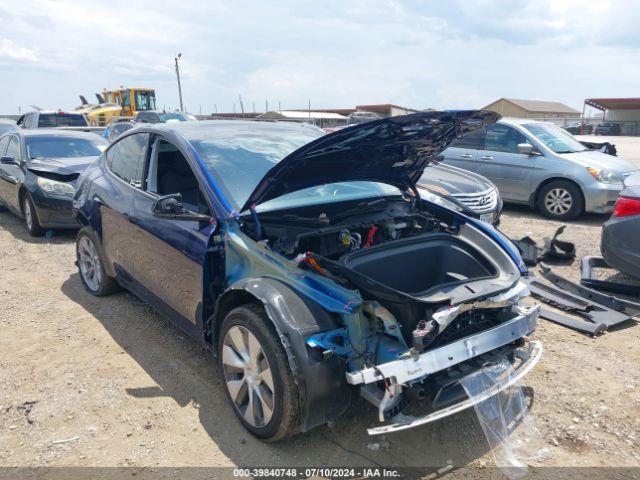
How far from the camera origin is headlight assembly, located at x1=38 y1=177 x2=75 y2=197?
704 centimetres

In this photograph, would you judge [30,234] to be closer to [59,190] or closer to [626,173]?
[59,190]

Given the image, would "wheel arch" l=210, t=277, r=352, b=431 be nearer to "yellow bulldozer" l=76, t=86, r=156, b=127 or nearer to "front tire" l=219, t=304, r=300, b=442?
"front tire" l=219, t=304, r=300, b=442

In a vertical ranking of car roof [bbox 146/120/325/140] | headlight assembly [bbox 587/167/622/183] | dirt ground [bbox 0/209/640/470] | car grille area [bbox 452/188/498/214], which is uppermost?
car roof [bbox 146/120/325/140]

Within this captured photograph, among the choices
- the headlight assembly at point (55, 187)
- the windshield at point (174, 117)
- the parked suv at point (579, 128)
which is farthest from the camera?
the parked suv at point (579, 128)

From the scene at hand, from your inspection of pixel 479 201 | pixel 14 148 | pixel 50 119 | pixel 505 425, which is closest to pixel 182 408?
pixel 505 425

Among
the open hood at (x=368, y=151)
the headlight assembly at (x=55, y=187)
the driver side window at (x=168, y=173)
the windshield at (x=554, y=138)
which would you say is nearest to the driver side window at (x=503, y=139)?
the windshield at (x=554, y=138)

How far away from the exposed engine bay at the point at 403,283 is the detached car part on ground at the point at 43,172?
5.25 m

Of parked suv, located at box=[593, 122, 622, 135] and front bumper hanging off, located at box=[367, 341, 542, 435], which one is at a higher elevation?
parked suv, located at box=[593, 122, 622, 135]

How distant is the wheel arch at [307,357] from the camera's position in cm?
239

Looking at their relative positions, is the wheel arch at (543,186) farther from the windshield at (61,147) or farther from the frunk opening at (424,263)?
the windshield at (61,147)

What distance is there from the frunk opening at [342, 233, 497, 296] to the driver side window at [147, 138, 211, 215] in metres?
1.57

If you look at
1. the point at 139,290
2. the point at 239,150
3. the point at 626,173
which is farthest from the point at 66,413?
the point at 626,173

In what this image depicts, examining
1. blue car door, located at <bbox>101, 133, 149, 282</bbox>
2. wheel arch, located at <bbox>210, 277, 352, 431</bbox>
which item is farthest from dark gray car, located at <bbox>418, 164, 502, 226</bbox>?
wheel arch, located at <bbox>210, 277, 352, 431</bbox>

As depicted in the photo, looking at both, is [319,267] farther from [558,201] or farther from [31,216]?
[558,201]
